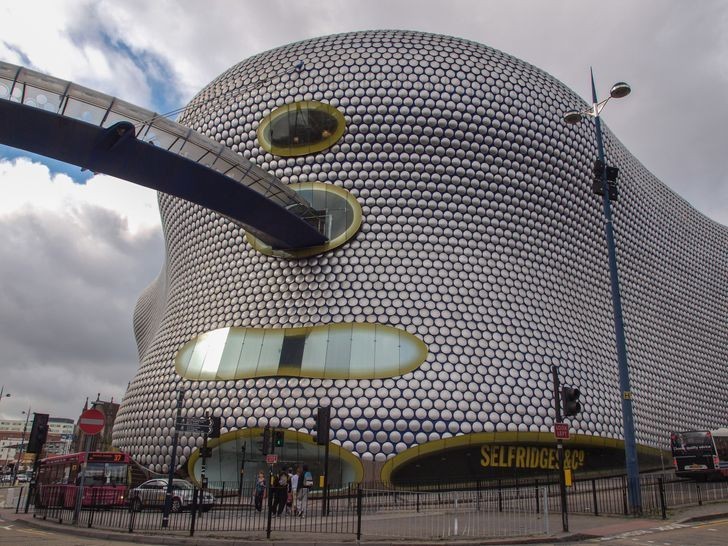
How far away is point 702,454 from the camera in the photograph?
2444 cm

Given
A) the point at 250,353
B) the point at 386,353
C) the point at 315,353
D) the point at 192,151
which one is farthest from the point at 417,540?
the point at 192,151

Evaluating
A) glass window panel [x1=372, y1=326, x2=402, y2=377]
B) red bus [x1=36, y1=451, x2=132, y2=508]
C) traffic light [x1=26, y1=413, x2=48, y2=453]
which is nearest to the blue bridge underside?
glass window panel [x1=372, y1=326, x2=402, y2=377]

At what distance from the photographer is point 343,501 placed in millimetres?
21078

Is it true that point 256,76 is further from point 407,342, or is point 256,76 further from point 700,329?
point 700,329

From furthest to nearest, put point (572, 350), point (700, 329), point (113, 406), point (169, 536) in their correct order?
point (113, 406)
point (700, 329)
point (572, 350)
point (169, 536)

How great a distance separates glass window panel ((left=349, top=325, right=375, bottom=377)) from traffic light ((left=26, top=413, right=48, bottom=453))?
10.2 meters

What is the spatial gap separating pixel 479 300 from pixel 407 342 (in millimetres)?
3500

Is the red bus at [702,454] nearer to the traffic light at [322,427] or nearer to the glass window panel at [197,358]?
the traffic light at [322,427]

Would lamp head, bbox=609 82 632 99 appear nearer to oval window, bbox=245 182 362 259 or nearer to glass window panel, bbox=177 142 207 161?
oval window, bbox=245 182 362 259

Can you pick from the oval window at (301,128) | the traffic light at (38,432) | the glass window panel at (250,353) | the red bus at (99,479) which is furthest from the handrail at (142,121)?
the red bus at (99,479)

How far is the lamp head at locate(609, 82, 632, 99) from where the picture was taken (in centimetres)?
1419

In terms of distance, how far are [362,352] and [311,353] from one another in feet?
6.32

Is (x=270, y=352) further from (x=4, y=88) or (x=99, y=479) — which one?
(x=4, y=88)

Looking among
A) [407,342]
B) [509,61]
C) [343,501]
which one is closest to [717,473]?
[407,342]
